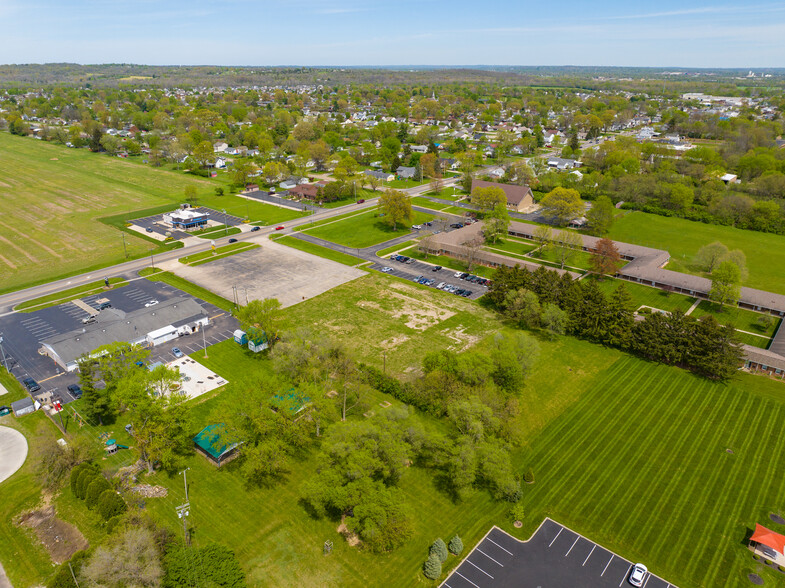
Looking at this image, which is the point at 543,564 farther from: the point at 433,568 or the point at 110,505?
the point at 110,505

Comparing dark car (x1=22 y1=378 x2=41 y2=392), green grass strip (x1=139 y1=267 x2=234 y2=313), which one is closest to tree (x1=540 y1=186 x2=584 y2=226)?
green grass strip (x1=139 y1=267 x2=234 y2=313)

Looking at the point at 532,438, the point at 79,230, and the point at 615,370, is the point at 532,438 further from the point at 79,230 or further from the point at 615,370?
the point at 79,230

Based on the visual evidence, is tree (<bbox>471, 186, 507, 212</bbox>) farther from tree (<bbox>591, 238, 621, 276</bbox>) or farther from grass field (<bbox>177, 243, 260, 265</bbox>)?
grass field (<bbox>177, 243, 260, 265</bbox>)

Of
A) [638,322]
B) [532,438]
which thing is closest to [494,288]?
[638,322]

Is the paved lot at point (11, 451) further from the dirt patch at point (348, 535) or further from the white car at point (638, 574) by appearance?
the white car at point (638, 574)

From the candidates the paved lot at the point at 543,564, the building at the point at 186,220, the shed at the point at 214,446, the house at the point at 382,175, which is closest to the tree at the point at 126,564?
the shed at the point at 214,446

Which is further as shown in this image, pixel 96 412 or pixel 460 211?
pixel 460 211
